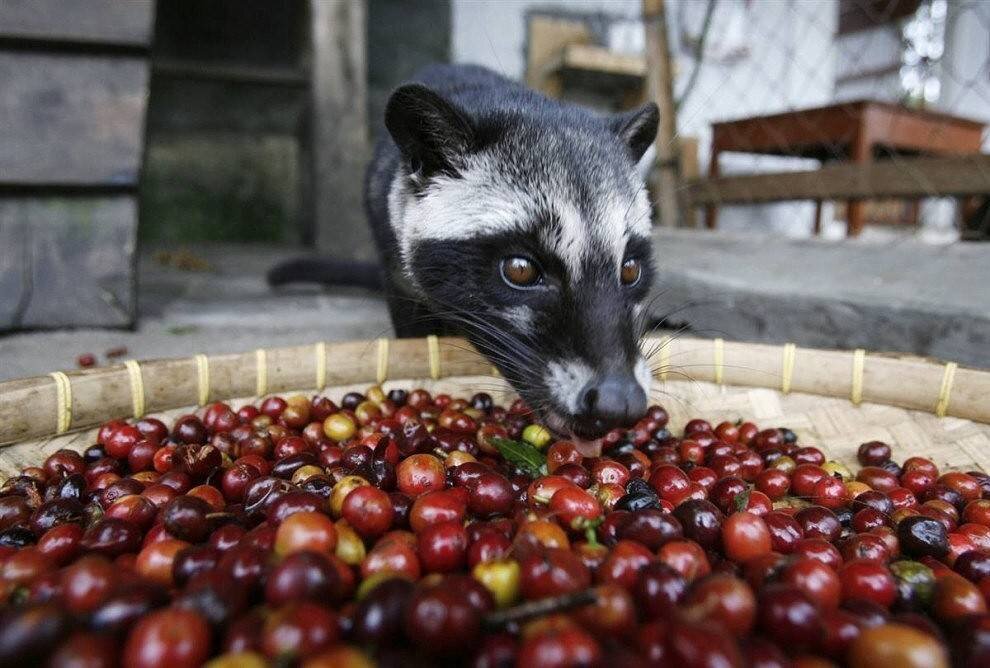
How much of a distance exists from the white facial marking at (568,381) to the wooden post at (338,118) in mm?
4230

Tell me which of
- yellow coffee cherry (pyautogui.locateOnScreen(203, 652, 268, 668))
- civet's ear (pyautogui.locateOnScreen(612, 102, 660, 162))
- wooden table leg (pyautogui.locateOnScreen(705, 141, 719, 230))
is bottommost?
yellow coffee cherry (pyautogui.locateOnScreen(203, 652, 268, 668))

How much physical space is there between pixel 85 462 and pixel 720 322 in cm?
306

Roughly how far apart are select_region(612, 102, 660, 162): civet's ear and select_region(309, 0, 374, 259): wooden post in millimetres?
3482

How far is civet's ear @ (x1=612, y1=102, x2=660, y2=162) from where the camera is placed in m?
2.39

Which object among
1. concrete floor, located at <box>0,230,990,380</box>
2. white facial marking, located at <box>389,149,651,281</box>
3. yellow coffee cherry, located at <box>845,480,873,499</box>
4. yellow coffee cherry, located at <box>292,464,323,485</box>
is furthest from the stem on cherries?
concrete floor, located at <box>0,230,990,380</box>

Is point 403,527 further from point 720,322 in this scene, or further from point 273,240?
point 273,240

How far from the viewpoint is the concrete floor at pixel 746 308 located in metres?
2.80

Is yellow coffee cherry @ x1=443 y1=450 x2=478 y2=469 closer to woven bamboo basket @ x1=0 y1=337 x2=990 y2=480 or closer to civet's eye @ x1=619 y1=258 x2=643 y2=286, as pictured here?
woven bamboo basket @ x1=0 y1=337 x2=990 y2=480

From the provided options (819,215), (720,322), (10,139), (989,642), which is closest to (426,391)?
(989,642)

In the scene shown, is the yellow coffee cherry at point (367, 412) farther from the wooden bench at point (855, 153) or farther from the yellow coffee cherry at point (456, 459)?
the wooden bench at point (855, 153)

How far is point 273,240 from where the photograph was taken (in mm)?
8281

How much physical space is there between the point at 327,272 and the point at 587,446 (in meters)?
3.33

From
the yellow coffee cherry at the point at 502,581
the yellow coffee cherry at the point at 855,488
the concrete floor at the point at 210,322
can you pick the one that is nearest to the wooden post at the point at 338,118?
Answer: the concrete floor at the point at 210,322

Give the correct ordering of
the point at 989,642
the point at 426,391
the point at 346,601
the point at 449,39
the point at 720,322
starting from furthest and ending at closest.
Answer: the point at 449,39 < the point at 720,322 < the point at 426,391 < the point at 346,601 < the point at 989,642
